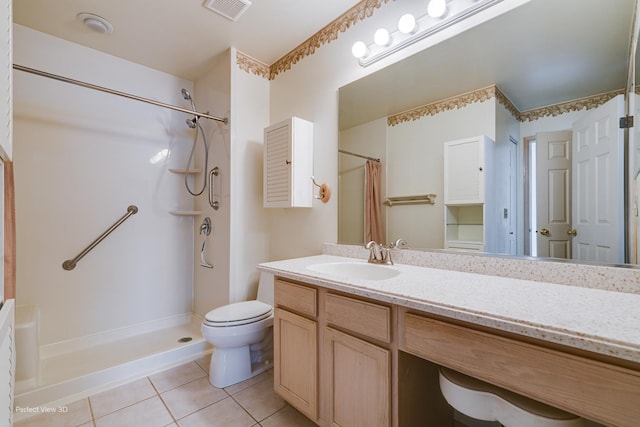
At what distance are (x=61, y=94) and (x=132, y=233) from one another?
47.8 inches

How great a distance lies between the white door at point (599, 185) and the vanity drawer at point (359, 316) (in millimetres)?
817

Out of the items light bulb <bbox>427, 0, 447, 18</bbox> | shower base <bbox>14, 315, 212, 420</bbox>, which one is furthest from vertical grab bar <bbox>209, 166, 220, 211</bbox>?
light bulb <bbox>427, 0, 447, 18</bbox>

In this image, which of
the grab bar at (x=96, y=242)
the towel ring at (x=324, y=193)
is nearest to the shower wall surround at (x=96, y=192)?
the grab bar at (x=96, y=242)

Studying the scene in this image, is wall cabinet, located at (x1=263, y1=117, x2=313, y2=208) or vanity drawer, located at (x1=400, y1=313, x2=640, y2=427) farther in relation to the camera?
wall cabinet, located at (x1=263, y1=117, x2=313, y2=208)

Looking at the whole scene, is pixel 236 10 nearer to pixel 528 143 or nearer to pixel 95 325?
pixel 528 143

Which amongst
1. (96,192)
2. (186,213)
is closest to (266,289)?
(186,213)

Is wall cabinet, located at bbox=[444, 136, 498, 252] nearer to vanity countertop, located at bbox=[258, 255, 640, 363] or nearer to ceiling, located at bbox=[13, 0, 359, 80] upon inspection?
vanity countertop, located at bbox=[258, 255, 640, 363]

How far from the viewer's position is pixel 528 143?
1.18 meters

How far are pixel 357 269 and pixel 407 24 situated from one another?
4.55 ft

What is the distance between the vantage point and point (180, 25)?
1934 mm

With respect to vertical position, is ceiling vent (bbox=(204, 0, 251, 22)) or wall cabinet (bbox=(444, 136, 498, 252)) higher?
ceiling vent (bbox=(204, 0, 251, 22))

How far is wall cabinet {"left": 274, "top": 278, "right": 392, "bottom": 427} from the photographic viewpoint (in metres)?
1.03

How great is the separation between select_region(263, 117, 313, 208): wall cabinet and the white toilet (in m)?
0.80

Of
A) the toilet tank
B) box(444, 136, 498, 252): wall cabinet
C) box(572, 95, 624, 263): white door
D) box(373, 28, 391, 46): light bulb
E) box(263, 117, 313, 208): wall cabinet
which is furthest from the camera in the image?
the toilet tank
